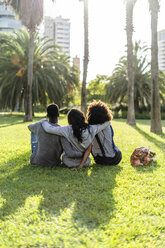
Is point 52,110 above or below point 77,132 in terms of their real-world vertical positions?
above

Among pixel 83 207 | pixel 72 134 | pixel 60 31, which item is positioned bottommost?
pixel 83 207

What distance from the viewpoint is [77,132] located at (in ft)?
18.1

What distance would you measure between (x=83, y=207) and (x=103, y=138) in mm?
2334

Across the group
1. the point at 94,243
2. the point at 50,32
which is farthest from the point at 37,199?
the point at 50,32

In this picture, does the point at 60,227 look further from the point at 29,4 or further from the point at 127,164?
the point at 29,4

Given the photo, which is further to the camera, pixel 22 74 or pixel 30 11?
pixel 22 74

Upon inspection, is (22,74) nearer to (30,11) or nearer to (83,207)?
(30,11)

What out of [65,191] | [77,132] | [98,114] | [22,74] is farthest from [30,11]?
[65,191]

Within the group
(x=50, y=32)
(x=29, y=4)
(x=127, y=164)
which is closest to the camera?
(x=127, y=164)

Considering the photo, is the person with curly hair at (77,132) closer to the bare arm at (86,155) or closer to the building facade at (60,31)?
the bare arm at (86,155)

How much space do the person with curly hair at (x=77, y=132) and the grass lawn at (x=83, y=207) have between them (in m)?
0.27

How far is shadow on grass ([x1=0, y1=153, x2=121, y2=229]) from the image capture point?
146 inches

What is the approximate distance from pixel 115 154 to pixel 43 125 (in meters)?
1.74

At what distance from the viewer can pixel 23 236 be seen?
10.2 feet
